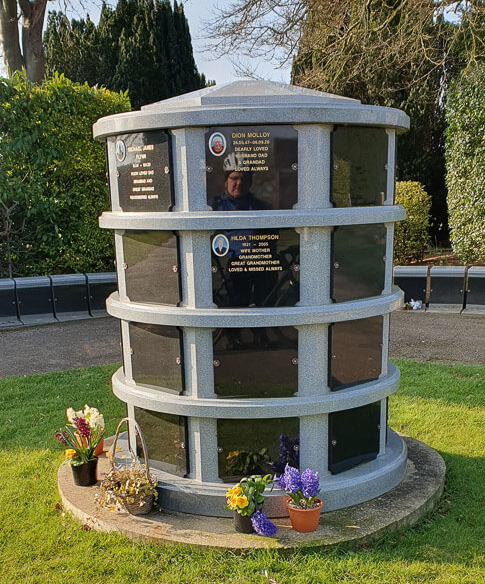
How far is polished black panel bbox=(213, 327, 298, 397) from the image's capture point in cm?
406

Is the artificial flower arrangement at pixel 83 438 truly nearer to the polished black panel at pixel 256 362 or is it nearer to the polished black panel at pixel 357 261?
the polished black panel at pixel 256 362

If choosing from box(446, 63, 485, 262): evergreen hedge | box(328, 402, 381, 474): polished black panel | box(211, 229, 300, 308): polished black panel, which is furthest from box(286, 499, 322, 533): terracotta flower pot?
box(446, 63, 485, 262): evergreen hedge

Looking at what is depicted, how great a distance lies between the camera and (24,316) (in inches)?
434

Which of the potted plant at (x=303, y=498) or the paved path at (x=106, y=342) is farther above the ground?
the potted plant at (x=303, y=498)

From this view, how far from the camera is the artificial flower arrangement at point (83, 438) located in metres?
4.53

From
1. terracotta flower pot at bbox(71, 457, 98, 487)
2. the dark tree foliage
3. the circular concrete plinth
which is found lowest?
the circular concrete plinth

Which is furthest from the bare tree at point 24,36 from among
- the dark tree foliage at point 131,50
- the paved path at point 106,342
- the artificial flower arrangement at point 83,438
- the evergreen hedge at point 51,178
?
the artificial flower arrangement at point 83,438

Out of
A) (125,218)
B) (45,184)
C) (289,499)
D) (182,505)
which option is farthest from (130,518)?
(45,184)

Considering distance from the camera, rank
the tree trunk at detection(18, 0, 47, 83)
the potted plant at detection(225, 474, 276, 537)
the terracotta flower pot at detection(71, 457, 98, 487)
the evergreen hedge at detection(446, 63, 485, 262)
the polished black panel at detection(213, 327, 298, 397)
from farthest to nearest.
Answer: the tree trunk at detection(18, 0, 47, 83), the evergreen hedge at detection(446, 63, 485, 262), the terracotta flower pot at detection(71, 457, 98, 487), the polished black panel at detection(213, 327, 298, 397), the potted plant at detection(225, 474, 276, 537)

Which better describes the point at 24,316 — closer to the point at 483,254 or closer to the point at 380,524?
the point at 380,524

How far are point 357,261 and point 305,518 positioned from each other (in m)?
1.92

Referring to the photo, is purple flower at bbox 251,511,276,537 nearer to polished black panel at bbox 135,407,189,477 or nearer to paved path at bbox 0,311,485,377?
polished black panel at bbox 135,407,189,477

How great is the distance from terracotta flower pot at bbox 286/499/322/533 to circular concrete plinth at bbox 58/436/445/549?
0.13 ft

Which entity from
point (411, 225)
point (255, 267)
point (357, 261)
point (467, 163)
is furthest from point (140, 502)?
point (467, 163)
